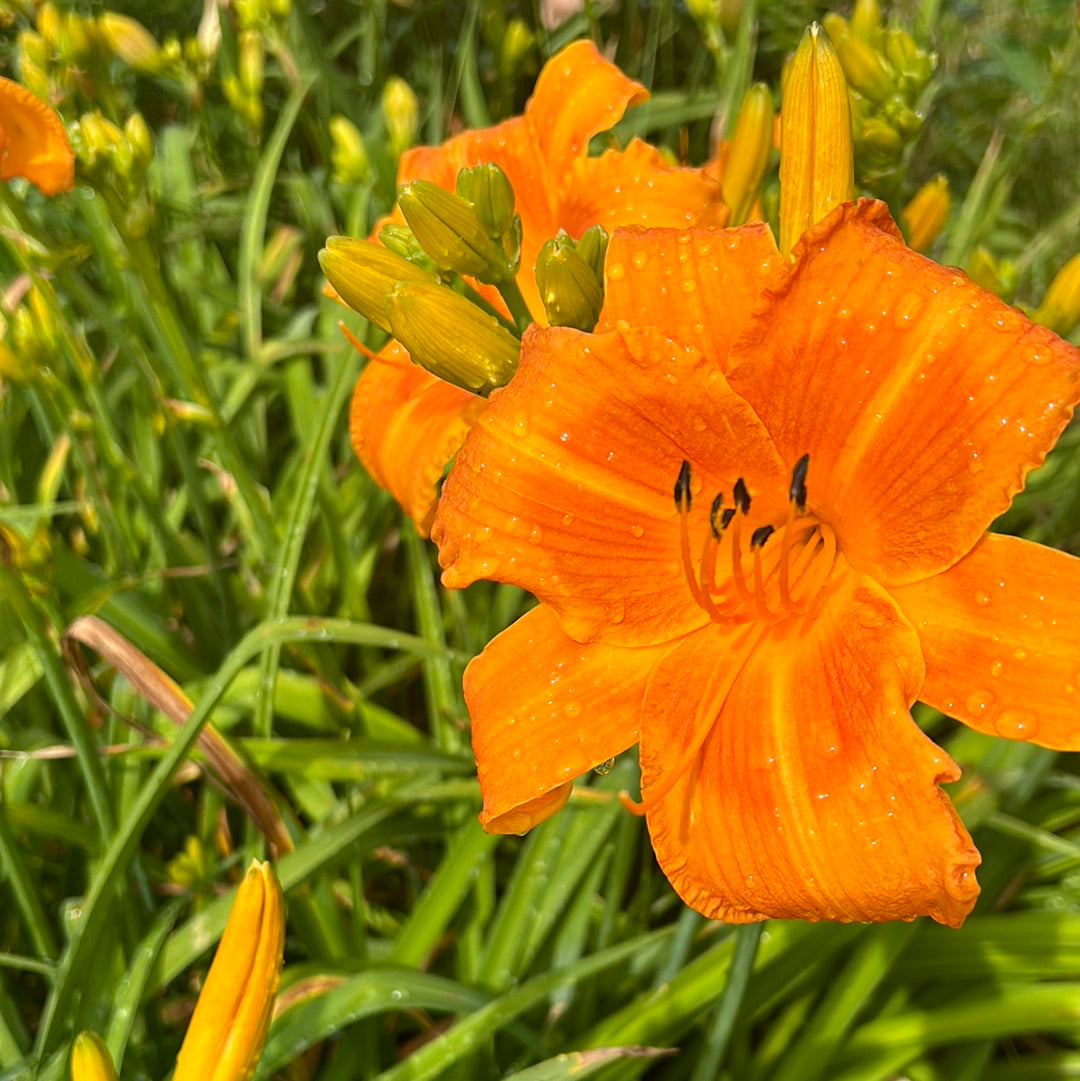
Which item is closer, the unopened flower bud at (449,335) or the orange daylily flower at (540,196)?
the unopened flower bud at (449,335)

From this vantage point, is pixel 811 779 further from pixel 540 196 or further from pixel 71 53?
pixel 71 53

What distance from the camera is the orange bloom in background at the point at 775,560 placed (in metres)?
0.71

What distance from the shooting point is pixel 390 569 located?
6.54 ft

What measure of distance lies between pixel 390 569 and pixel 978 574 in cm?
138

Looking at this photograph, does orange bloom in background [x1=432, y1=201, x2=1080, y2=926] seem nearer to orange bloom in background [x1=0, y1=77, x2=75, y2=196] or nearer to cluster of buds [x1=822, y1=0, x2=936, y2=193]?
cluster of buds [x1=822, y1=0, x2=936, y2=193]

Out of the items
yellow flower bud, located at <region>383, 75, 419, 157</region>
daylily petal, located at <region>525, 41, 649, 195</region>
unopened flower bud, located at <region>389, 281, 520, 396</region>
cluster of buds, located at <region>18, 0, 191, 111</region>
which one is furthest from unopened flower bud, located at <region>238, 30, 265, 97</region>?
unopened flower bud, located at <region>389, 281, 520, 396</region>

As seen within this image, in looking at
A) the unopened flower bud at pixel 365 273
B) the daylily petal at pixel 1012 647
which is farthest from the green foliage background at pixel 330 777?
the unopened flower bud at pixel 365 273

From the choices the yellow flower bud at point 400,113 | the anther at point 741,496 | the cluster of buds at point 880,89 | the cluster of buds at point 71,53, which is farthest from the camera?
the yellow flower bud at point 400,113

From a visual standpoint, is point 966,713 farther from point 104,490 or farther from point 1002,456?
point 104,490

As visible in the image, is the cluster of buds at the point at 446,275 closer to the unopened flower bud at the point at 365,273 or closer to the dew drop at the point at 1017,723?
the unopened flower bud at the point at 365,273

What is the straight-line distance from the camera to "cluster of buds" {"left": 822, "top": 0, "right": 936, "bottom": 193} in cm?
98

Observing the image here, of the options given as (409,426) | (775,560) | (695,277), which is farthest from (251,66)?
(775,560)

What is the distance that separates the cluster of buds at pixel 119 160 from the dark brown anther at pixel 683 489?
800 millimetres

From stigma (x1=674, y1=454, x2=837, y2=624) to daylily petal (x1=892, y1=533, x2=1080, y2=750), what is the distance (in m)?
0.12
